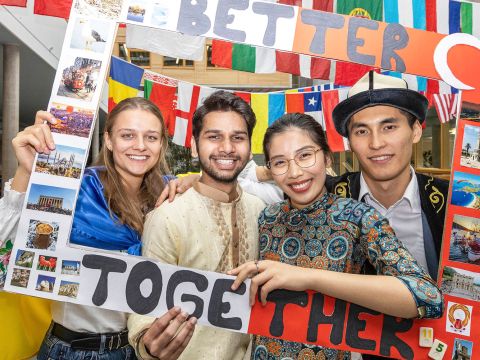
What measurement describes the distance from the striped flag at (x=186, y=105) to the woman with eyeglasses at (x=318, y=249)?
4168mm

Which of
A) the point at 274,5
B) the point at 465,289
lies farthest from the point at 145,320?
the point at 274,5

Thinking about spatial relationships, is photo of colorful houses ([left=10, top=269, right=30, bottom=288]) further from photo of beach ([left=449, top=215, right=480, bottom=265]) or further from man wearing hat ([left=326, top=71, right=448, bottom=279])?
photo of beach ([left=449, top=215, right=480, bottom=265])

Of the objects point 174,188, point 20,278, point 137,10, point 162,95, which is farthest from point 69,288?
point 162,95

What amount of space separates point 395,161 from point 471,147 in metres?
0.26

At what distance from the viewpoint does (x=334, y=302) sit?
1319 mm

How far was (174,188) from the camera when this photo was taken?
70.2 inches

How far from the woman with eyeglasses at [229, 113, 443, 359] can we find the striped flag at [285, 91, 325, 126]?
14.1 feet

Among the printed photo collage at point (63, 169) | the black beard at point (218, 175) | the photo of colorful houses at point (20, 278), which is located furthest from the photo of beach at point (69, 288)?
the black beard at point (218, 175)

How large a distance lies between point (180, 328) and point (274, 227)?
0.49 m

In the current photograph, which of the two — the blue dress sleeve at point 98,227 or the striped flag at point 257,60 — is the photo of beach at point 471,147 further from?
the striped flag at point 257,60

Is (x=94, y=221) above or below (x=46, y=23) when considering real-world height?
below

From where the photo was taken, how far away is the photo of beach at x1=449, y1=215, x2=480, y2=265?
1368mm

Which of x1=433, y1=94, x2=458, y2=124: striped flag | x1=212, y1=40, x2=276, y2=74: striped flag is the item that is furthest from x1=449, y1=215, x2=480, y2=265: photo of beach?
x1=212, y1=40, x2=276, y2=74: striped flag

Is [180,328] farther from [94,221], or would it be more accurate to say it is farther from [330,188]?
[330,188]
